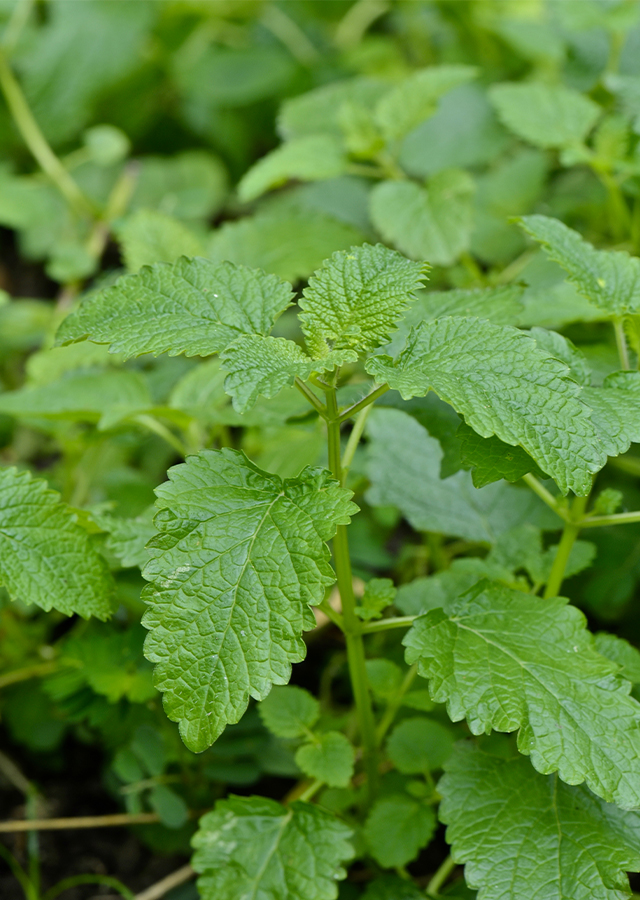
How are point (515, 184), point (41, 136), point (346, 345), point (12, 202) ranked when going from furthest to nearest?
point (41, 136) < point (12, 202) < point (515, 184) < point (346, 345)

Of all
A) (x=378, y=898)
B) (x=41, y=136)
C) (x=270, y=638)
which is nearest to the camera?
(x=270, y=638)

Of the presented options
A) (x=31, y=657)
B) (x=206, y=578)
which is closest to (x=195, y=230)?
(x=31, y=657)

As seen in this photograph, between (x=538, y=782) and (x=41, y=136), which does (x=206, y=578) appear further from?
(x=41, y=136)

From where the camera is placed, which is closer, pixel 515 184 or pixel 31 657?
pixel 31 657

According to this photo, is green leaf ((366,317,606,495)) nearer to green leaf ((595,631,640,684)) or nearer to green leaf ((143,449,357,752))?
green leaf ((143,449,357,752))

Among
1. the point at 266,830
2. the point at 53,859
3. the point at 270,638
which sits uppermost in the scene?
the point at 270,638

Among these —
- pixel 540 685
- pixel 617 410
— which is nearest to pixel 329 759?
pixel 540 685

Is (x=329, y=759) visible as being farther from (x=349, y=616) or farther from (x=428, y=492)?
(x=428, y=492)
